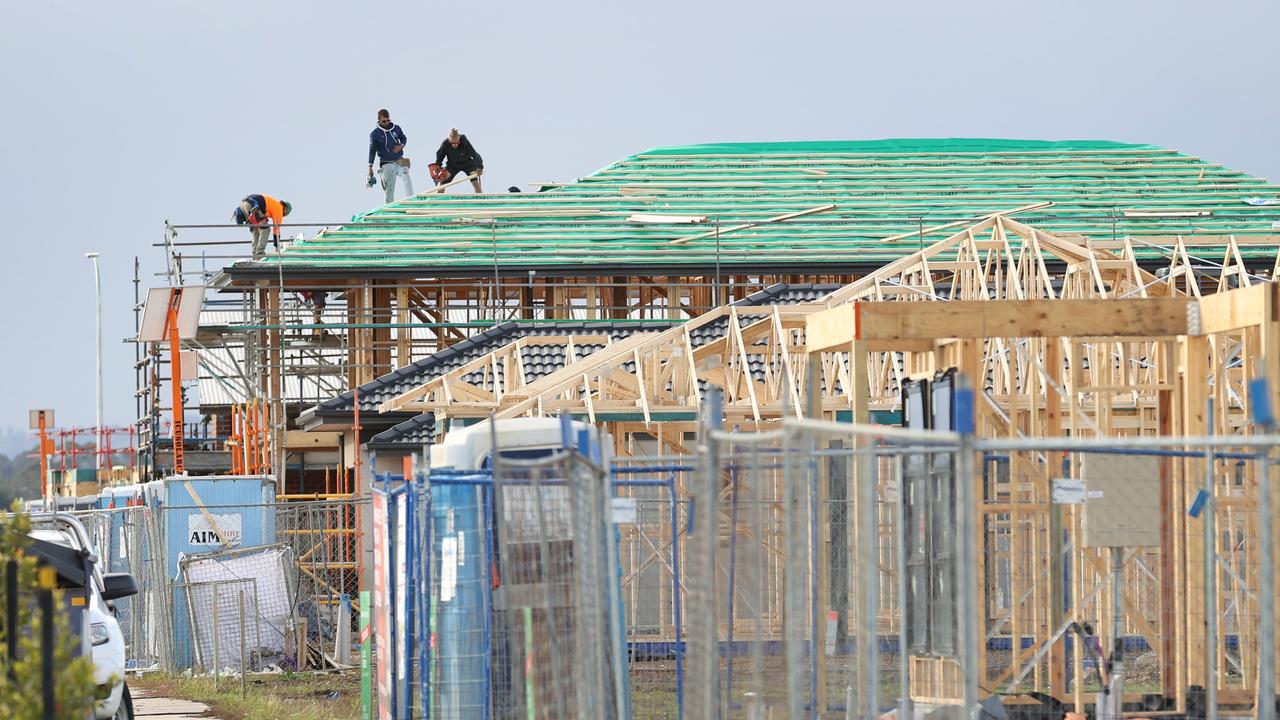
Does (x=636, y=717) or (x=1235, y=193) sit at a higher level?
(x=1235, y=193)

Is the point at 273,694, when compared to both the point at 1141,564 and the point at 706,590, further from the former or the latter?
the point at 706,590

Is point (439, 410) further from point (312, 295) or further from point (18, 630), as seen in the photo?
point (312, 295)

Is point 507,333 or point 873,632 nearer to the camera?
point 873,632

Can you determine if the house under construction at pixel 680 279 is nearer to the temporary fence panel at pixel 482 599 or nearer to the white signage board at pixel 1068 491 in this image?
the white signage board at pixel 1068 491

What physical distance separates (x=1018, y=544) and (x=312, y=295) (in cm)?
2384

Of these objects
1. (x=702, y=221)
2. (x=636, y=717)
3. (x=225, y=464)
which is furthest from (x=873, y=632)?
(x=225, y=464)

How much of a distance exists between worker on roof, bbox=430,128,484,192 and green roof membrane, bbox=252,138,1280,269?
7.02 feet

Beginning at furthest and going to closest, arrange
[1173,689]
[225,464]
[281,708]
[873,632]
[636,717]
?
[225,464]
[281,708]
[636,717]
[1173,689]
[873,632]

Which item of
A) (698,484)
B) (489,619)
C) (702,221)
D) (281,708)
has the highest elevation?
(702,221)

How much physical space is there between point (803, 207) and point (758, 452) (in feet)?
82.4

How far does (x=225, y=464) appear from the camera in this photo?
41.0 m

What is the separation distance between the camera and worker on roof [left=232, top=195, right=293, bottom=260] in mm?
34156

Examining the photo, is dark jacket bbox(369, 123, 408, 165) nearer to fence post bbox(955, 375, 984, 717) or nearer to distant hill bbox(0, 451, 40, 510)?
fence post bbox(955, 375, 984, 717)

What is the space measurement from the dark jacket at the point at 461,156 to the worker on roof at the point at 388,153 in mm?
907
